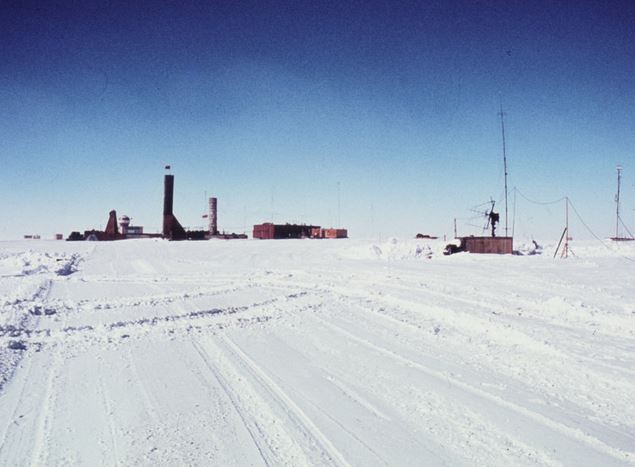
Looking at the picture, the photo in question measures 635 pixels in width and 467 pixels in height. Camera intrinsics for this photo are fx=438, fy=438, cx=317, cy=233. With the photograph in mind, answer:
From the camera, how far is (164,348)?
4898mm

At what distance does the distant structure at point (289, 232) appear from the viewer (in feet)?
138

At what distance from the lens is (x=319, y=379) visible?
3922mm

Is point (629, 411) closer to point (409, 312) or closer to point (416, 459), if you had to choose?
point (416, 459)

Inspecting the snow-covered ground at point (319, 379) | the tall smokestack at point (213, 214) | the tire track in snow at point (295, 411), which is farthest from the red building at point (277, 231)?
the tire track in snow at point (295, 411)

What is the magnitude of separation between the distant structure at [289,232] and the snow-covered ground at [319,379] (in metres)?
33.7

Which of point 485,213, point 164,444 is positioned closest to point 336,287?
point 164,444

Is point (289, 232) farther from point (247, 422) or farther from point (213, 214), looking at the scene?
point (247, 422)

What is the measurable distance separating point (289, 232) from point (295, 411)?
134ft

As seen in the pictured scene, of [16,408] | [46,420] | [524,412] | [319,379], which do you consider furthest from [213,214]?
[524,412]

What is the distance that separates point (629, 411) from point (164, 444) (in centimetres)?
329

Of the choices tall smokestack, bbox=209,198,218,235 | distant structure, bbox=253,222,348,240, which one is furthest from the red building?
tall smokestack, bbox=209,198,218,235

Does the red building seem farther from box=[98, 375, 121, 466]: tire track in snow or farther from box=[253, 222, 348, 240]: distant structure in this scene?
box=[98, 375, 121, 466]: tire track in snow

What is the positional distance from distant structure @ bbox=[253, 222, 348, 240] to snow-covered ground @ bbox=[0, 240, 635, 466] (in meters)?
33.7

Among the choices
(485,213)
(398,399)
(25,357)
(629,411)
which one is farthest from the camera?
(485,213)
